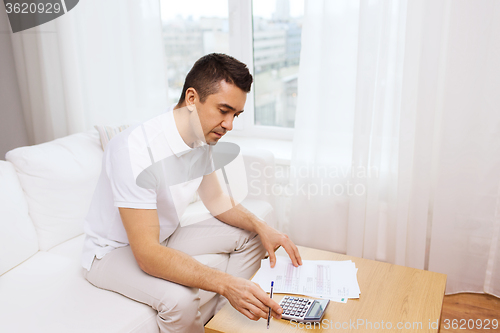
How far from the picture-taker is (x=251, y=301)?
42.1 inches

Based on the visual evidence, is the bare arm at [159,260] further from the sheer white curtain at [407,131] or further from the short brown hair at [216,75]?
the sheer white curtain at [407,131]

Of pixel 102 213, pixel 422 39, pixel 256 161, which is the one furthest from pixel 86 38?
pixel 422 39

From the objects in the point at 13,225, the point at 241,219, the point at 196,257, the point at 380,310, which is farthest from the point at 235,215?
the point at 13,225

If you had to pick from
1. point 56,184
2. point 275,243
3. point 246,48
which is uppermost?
point 246,48

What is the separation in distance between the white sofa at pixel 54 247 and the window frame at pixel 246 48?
59 cm

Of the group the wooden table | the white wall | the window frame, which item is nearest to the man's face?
the wooden table

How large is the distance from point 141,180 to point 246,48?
1.47 meters

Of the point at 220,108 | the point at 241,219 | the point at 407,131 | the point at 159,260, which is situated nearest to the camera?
the point at 159,260

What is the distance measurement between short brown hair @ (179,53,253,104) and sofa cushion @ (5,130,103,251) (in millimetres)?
695

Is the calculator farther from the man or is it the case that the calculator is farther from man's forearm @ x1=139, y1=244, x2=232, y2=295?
man's forearm @ x1=139, y1=244, x2=232, y2=295

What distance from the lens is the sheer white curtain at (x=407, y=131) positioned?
1715 millimetres

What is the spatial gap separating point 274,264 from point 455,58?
3.79ft

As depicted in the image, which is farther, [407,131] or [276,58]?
[276,58]

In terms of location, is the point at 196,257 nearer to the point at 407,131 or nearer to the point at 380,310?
the point at 380,310
